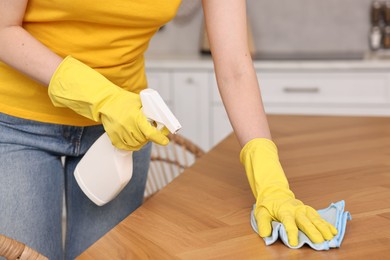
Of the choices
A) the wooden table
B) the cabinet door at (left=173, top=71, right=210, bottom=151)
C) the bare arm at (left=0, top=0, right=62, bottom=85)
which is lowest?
the cabinet door at (left=173, top=71, right=210, bottom=151)

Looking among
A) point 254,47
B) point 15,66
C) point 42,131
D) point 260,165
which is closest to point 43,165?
point 42,131

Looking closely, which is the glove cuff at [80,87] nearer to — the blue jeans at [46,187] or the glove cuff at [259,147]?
the blue jeans at [46,187]

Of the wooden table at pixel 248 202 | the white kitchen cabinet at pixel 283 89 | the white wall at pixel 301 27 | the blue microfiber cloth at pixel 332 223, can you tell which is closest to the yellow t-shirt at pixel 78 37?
the wooden table at pixel 248 202

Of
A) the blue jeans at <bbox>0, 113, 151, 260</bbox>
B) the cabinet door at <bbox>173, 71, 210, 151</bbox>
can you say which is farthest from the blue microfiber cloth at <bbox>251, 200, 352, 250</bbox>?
the cabinet door at <bbox>173, 71, 210, 151</bbox>

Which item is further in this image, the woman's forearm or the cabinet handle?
the cabinet handle

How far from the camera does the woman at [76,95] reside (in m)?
1.19

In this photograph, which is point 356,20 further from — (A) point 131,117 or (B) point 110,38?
(A) point 131,117

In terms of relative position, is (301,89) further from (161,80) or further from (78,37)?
(78,37)

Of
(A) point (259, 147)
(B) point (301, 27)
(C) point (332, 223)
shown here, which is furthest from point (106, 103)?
(B) point (301, 27)

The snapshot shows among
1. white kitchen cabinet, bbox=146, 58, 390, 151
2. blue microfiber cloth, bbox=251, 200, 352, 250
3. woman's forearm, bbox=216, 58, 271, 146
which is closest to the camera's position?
blue microfiber cloth, bbox=251, 200, 352, 250

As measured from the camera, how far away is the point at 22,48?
4.03 ft

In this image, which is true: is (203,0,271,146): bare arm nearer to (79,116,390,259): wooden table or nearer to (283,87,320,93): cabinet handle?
(79,116,390,259): wooden table

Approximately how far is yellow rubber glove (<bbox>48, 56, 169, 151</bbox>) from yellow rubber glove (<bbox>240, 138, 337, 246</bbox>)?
0.20 m

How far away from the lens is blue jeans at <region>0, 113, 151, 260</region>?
129cm
